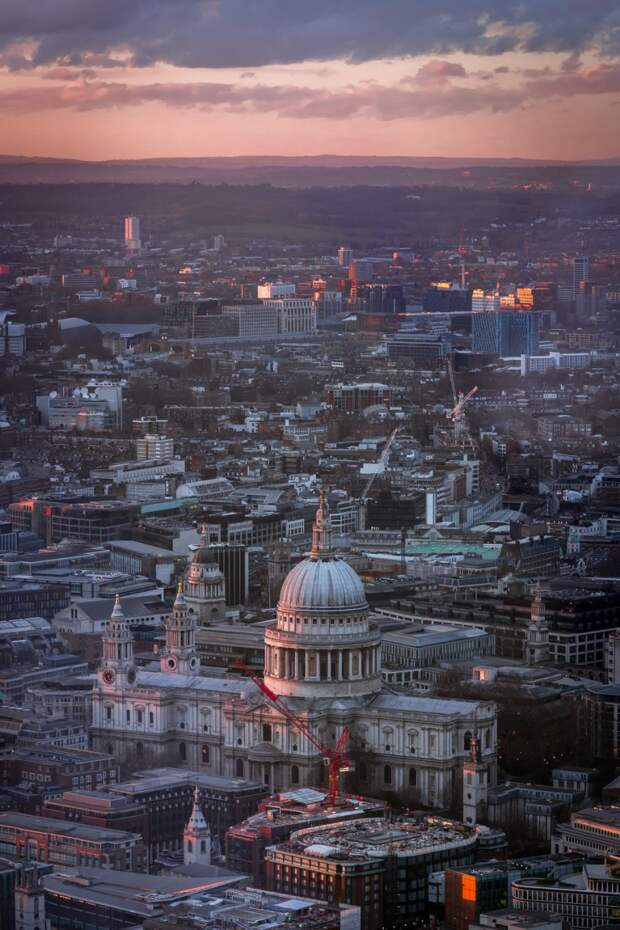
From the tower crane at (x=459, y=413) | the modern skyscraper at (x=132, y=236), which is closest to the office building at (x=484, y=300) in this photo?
the modern skyscraper at (x=132, y=236)

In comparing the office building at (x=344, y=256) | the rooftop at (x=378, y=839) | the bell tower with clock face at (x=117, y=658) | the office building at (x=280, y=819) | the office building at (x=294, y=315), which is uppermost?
the bell tower with clock face at (x=117, y=658)

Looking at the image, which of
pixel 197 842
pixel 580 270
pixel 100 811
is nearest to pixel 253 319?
pixel 580 270

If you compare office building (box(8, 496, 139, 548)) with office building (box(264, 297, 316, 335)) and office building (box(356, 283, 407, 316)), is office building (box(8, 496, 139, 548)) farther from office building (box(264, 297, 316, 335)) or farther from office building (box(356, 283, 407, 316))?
office building (box(356, 283, 407, 316))

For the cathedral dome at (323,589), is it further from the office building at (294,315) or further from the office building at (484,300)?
the office building at (294,315)

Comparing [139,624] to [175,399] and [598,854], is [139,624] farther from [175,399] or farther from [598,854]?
[175,399]

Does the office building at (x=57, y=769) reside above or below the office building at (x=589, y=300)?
above

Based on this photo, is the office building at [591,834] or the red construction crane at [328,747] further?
the red construction crane at [328,747]

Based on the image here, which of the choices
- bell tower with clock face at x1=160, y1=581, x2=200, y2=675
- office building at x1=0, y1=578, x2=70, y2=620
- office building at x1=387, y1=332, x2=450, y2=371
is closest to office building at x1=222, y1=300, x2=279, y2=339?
office building at x1=387, y1=332, x2=450, y2=371
